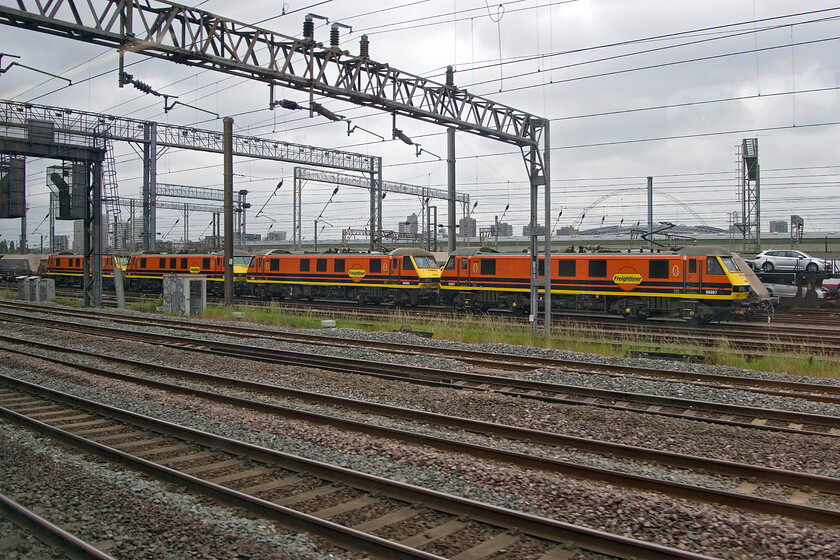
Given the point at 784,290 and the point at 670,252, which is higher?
the point at 670,252

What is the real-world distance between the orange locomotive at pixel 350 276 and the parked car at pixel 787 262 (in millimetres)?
16845

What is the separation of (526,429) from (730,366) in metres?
7.79

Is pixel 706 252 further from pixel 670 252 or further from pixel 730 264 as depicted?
pixel 670 252

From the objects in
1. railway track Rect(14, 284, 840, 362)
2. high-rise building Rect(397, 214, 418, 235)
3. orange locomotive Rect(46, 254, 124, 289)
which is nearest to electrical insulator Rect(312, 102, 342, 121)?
railway track Rect(14, 284, 840, 362)

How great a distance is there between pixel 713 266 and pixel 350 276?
17149mm

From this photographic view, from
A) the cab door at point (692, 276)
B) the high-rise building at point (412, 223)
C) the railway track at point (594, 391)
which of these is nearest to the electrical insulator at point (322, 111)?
the railway track at point (594, 391)

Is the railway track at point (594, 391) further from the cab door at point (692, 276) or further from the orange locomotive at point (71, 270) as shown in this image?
the orange locomotive at point (71, 270)

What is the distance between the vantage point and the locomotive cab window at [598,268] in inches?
935

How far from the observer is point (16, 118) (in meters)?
35.8

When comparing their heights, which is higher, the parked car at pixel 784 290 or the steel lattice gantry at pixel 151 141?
the steel lattice gantry at pixel 151 141

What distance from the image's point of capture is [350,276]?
32.1m

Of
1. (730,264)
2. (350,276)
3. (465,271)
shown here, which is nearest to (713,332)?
(730,264)

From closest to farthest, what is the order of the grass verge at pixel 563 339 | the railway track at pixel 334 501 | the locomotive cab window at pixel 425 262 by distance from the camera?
the railway track at pixel 334 501 → the grass verge at pixel 563 339 → the locomotive cab window at pixel 425 262

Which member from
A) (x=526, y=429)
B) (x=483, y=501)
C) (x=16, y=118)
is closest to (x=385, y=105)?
(x=526, y=429)
